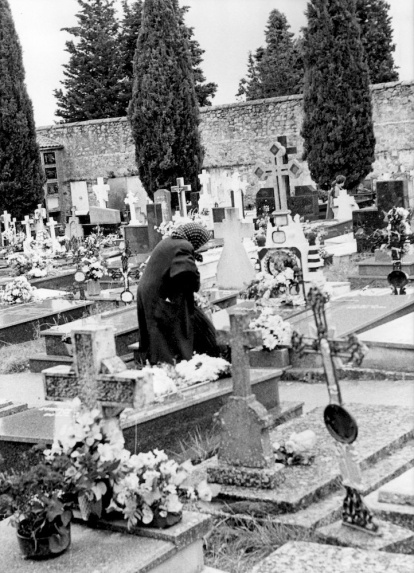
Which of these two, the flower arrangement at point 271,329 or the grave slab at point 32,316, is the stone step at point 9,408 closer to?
the flower arrangement at point 271,329

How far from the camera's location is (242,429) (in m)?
4.97

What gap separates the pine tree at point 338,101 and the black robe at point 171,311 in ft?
56.4

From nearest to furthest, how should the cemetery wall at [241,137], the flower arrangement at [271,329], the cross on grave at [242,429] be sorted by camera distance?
the cross on grave at [242,429] < the flower arrangement at [271,329] < the cemetery wall at [241,137]

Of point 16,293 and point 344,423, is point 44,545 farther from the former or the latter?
point 16,293

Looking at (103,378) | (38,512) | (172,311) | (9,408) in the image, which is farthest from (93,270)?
(38,512)

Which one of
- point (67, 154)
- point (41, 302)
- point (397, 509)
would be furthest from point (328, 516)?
point (67, 154)

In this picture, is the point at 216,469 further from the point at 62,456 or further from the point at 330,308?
the point at 330,308

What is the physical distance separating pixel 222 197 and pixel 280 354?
1549cm

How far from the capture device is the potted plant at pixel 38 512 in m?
3.91

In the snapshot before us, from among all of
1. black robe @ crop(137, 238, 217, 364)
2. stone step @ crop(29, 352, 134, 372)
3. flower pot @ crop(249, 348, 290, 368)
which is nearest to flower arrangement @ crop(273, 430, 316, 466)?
black robe @ crop(137, 238, 217, 364)

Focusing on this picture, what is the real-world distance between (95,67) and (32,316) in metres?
28.4

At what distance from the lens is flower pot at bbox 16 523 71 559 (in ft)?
12.8

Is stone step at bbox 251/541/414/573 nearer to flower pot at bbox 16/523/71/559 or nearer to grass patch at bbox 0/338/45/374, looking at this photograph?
flower pot at bbox 16/523/71/559

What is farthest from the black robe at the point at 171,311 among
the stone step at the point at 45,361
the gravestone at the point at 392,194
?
the gravestone at the point at 392,194
